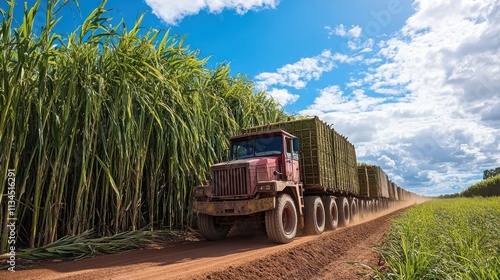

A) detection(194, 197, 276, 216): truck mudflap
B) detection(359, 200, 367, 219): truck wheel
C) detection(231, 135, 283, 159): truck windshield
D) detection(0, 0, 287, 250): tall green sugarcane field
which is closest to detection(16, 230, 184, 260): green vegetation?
detection(0, 0, 287, 250): tall green sugarcane field

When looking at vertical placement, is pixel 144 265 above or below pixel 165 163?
below

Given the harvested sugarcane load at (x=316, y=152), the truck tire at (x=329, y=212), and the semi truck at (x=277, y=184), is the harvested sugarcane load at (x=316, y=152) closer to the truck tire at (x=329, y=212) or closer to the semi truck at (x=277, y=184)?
the semi truck at (x=277, y=184)

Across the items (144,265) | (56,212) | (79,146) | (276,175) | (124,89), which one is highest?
(124,89)

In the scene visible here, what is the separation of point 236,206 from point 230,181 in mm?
586

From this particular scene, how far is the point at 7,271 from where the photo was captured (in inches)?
187

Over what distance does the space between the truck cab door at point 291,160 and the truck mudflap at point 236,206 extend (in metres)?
1.28

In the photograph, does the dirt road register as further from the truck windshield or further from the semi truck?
the truck windshield

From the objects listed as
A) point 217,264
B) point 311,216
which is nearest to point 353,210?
point 311,216

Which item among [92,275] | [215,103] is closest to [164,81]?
[215,103]

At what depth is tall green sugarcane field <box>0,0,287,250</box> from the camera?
5.49 meters

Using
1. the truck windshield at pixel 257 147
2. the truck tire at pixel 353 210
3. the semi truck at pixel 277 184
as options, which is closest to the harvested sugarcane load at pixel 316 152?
the semi truck at pixel 277 184

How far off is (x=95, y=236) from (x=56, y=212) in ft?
3.66

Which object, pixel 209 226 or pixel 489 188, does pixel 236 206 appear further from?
pixel 489 188

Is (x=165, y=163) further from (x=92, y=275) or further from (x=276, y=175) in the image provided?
(x=92, y=275)
